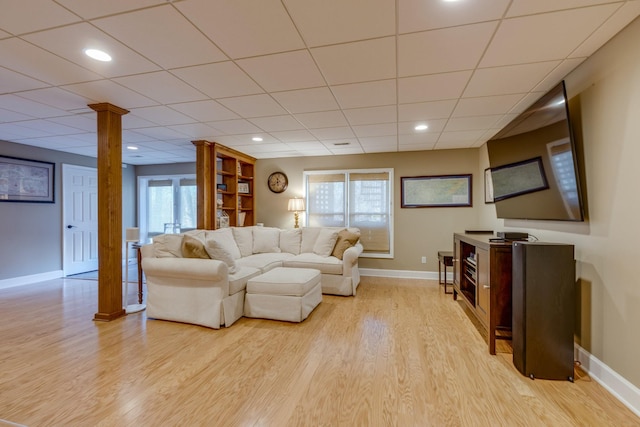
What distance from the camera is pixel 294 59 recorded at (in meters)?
2.09

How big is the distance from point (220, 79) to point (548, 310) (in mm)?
2994

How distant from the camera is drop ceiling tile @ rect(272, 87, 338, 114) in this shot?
8.75 feet

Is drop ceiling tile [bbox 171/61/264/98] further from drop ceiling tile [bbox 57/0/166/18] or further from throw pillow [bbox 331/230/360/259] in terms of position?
→ throw pillow [bbox 331/230/360/259]

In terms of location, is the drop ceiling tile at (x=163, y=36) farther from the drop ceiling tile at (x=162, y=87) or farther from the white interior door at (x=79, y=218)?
the white interior door at (x=79, y=218)

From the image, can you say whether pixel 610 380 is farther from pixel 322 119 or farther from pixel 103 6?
pixel 103 6

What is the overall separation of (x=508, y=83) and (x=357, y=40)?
4.84 feet

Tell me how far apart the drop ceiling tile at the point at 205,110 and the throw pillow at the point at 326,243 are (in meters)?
2.17

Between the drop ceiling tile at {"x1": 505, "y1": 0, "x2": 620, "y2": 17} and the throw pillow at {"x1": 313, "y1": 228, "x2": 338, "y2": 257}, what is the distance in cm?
336

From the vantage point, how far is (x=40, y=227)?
197 inches

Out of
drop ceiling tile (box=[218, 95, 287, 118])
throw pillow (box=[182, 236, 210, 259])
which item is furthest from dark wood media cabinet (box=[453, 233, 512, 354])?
throw pillow (box=[182, 236, 210, 259])

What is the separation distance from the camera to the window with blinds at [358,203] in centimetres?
526

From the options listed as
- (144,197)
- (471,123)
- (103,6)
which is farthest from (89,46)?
(144,197)

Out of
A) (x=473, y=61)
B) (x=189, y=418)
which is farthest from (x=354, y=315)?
(x=473, y=61)

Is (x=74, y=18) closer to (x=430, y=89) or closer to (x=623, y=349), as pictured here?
(x=430, y=89)
